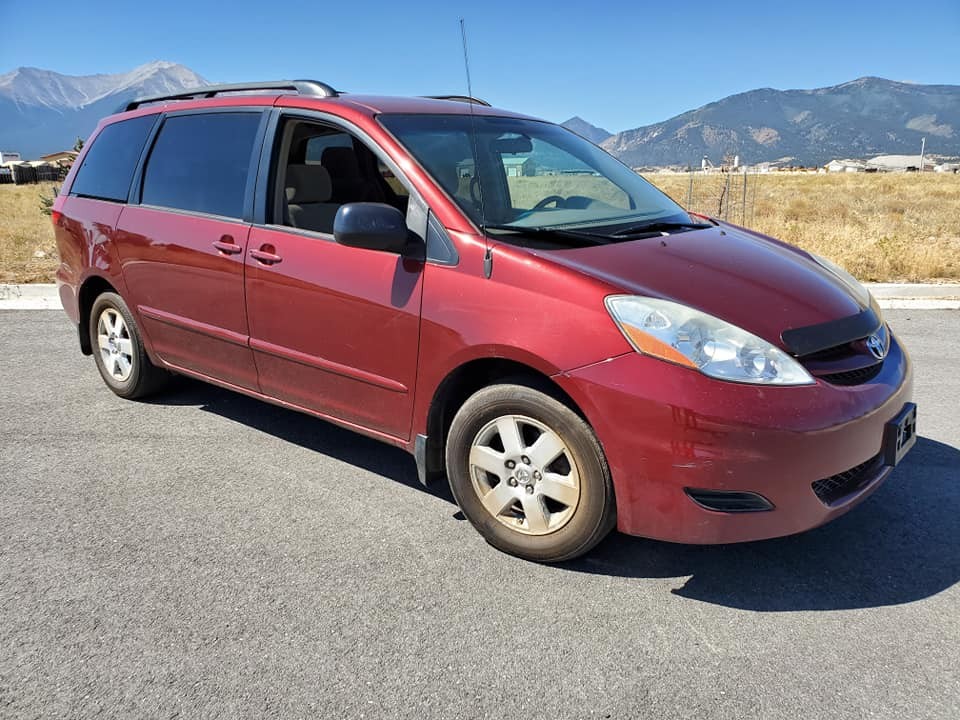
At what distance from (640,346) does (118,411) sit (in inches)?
140

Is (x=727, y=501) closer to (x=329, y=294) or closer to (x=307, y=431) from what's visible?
(x=329, y=294)

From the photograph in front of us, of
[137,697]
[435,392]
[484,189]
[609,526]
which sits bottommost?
[137,697]

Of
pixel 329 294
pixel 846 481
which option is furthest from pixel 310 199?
pixel 846 481

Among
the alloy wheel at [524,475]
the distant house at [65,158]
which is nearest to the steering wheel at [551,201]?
the alloy wheel at [524,475]

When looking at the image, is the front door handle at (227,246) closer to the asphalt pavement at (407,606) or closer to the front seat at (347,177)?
the front seat at (347,177)

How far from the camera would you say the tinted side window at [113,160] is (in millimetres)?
4555

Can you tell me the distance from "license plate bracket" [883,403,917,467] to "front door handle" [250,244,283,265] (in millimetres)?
2604

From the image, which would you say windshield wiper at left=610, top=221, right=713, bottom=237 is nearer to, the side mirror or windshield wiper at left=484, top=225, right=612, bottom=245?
windshield wiper at left=484, top=225, right=612, bottom=245

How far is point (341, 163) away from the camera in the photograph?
3.97 m

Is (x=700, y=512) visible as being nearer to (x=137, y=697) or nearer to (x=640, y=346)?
(x=640, y=346)

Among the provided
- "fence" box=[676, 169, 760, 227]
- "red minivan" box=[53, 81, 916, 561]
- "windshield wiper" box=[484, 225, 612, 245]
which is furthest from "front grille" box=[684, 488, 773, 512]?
"fence" box=[676, 169, 760, 227]

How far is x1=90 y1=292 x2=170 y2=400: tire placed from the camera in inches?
183

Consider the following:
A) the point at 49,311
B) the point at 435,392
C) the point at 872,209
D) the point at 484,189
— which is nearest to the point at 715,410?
the point at 435,392

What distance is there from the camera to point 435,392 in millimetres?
3053
